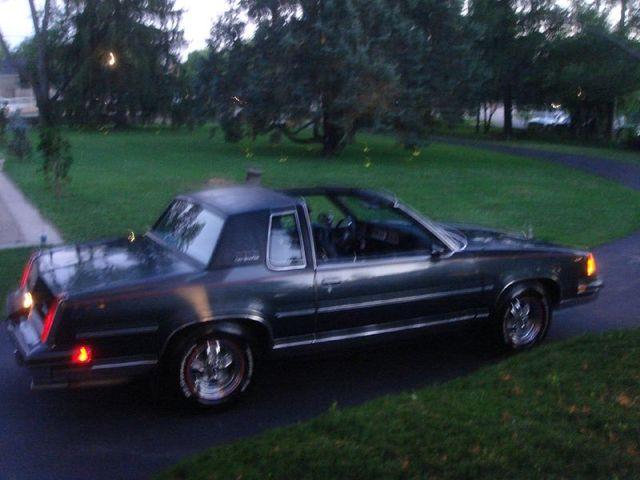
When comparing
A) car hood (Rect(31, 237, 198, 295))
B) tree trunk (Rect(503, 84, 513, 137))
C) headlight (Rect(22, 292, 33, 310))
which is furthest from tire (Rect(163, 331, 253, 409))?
tree trunk (Rect(503, 84, 513, 137))

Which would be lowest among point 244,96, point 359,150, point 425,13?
point 359,150

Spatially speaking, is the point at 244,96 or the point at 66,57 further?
the point at 66,57

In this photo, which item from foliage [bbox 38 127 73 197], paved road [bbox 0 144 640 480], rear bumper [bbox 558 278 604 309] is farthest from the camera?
foliage [bbox 38 127 73 197]

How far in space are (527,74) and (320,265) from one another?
42992mm

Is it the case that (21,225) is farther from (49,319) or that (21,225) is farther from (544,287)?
(544,287)

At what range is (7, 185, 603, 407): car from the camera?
5246 millimetres

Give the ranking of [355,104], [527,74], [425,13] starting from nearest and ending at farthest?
[355,104] → [425,13] → [527,74]

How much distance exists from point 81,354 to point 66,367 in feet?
0.41

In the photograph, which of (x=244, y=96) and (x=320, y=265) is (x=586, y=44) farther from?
(x=320, y=265)

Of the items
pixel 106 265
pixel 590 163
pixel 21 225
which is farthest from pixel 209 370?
pixel 590 163

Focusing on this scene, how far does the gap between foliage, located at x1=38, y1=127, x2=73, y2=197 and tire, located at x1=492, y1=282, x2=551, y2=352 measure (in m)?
11.7

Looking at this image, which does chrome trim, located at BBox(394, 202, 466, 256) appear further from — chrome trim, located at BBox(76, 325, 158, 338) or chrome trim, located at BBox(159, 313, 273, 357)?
chrome trim, located at BBox(76, 325, 158, 338)

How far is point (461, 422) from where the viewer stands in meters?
4.73

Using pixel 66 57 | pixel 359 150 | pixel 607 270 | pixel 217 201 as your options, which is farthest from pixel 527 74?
pixel 217 201
